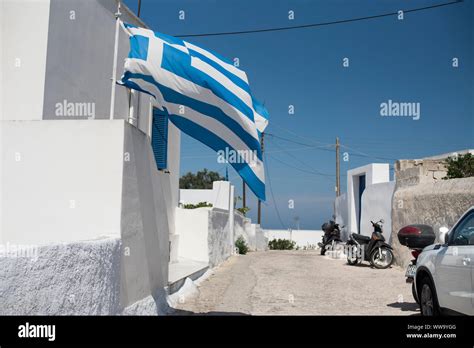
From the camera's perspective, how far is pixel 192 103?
19.1 ft

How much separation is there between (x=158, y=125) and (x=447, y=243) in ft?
28.6

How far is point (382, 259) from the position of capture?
43.0 ft

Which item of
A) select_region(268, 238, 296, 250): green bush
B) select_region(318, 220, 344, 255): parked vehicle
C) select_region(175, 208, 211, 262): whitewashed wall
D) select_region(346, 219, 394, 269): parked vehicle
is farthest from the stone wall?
select_region(268, 238, 296, 250): green bush

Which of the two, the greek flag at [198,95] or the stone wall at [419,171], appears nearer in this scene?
the greek flag at [198,95]

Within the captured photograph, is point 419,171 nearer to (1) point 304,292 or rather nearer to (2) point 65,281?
(1) point 304,292

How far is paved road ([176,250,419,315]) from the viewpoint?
7379 mm

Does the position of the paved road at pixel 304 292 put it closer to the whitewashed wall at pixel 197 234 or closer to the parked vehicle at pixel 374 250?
the parked vehicle at pixel 374 250

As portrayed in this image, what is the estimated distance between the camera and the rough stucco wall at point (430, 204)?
9.72 m

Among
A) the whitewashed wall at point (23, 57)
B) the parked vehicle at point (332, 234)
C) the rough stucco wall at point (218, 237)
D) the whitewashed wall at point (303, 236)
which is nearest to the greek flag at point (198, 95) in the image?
the whitewashed wall at point (23, 57)

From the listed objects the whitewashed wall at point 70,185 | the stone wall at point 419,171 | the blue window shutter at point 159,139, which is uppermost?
the blue window shutter at point 159,139

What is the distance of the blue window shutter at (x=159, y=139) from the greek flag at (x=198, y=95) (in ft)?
20.8

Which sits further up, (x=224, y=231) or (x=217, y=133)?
(x=217, y=133)

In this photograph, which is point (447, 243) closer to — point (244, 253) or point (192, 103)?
point (192, 103)
